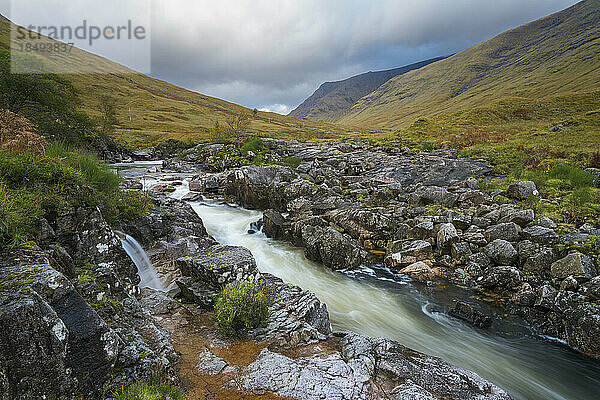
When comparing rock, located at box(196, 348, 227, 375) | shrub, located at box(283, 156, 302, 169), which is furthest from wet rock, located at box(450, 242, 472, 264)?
shrub, located at box(283, 156, 302, 169)

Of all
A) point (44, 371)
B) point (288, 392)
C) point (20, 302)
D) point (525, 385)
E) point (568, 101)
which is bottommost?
point (525, 385)

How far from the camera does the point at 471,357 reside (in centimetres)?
949

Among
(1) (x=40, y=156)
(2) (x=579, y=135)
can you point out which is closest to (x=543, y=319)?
(1) (x=40, y=156)

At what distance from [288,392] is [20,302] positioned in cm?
477

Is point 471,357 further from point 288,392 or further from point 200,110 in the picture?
point 200,110

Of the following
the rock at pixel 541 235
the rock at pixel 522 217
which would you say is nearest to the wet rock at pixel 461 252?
the rock at pixel 541 235

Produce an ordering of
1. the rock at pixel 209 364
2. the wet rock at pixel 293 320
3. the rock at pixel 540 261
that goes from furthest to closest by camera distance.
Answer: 1. the rock at pixel 540 261
2. the wet rock at pixel 293 320
3. the rock at pixel 209 364

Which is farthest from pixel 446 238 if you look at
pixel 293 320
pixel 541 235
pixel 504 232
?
pixel 293 320

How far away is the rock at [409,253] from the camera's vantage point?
49.4 feet

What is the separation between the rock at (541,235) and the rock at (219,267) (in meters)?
13.6

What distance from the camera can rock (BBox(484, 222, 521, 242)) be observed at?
45.2ft

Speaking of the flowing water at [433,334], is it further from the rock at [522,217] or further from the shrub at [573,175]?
the shrub at [573,175]

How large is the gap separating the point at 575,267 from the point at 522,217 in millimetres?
4304

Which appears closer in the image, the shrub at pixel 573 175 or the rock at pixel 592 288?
the rock at pixel 592 288
